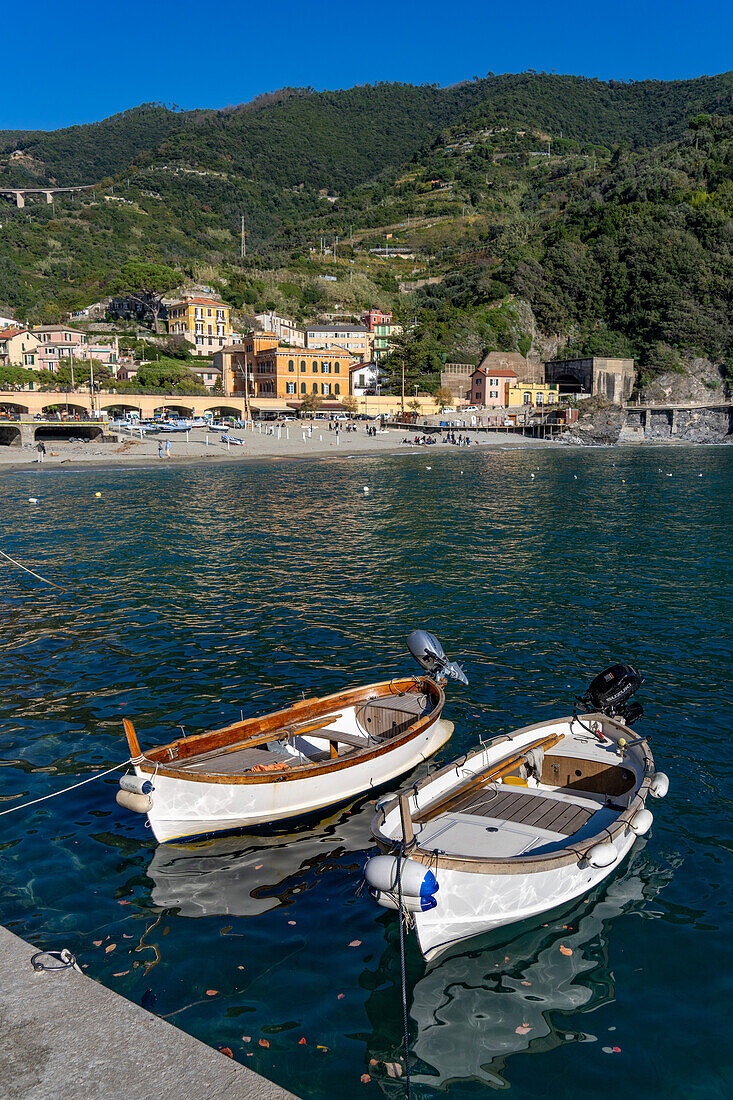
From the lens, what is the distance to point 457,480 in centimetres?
5669

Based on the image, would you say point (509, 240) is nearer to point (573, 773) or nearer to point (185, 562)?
point (185, 562)

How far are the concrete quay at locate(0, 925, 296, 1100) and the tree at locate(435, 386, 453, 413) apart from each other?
11425 cm

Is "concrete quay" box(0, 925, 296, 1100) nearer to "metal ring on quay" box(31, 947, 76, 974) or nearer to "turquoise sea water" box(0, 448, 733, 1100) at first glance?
"metal ring on quay" box(31, 947, 76, 974)

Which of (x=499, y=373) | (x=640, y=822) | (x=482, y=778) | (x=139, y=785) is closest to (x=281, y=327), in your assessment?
(x=499, y=373)

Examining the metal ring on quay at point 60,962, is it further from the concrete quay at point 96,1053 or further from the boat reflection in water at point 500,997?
the boat reflection in water at point 500,997

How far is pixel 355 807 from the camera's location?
11.0 metres

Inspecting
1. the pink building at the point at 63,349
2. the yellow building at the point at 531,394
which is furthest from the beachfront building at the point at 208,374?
the yellow building at the point at 531,394

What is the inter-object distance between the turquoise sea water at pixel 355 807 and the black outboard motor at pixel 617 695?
3.54 ft

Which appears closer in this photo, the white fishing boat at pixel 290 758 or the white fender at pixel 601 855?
the white fender at pixel 601 855

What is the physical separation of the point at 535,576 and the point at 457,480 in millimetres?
31638

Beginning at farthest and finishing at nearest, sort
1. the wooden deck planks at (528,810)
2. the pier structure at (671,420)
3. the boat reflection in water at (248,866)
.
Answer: the pier structure at (671,420), the wooden deck planks at (528,810), the boat reflection in water at (248,866)

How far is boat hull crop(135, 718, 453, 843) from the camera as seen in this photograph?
9539mm

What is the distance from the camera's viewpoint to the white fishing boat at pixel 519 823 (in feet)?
24.4

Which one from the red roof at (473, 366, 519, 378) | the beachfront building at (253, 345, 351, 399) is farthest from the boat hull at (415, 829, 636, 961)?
the red roof at (473, 366, 519, 378)
